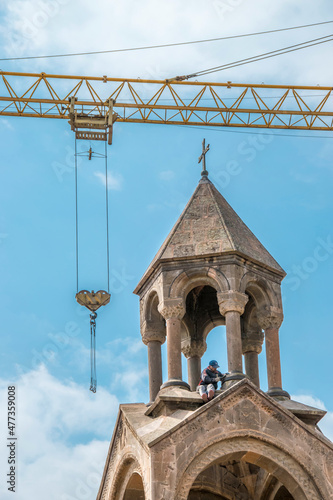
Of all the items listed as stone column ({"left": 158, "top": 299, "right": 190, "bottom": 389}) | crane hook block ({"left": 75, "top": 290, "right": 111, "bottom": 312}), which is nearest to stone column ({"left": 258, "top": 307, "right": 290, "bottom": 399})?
stone column ({"left": 158, "top": 299, "right": 190, "bottom": 389})

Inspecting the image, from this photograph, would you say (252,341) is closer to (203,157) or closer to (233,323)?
(233,323)

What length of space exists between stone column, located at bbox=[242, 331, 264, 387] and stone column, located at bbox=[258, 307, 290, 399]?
4.98 ft

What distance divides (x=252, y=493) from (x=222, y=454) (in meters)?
3.26

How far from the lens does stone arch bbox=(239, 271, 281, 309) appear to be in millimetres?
34125

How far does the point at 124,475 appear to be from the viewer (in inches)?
1277

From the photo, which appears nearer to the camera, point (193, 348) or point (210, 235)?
point (210, 235)

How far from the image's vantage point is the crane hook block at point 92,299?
40.7m

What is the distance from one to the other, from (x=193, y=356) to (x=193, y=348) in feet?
0.76

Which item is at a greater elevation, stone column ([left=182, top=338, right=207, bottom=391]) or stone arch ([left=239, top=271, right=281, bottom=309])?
Answer: stone arch ([left=239, top=271, right=281, bottom=309])

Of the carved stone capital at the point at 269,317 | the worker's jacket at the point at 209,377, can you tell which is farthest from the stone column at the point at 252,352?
the worker's jacket at the point at 209,377

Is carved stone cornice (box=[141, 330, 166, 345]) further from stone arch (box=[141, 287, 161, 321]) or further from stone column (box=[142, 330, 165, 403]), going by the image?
stone arch (box=[141, 287, 161, 321])

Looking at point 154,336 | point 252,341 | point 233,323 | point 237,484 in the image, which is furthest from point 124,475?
point 252,341

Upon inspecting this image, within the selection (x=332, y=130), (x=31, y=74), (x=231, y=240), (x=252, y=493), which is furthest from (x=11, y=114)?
(x=252, y=493)

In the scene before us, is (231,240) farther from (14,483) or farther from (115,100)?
(115,100)
